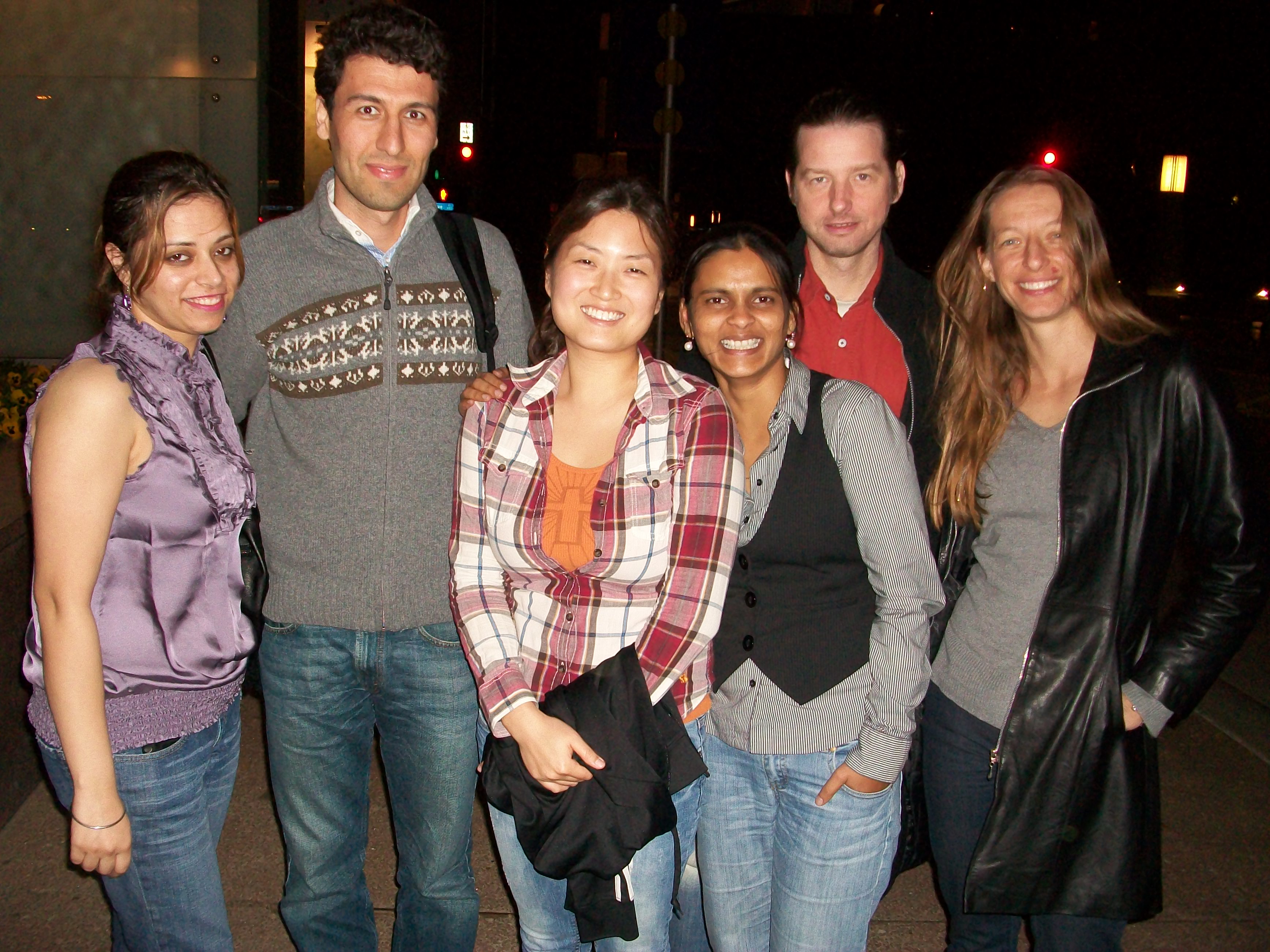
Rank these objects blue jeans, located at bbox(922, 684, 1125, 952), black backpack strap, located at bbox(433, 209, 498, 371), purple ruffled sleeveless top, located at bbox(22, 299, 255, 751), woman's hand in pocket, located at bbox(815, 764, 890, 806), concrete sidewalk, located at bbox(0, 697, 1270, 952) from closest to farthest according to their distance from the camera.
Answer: purple ruffled sleeveless top, located at bbox(22, 299, 255, 751) → woman's hand in pocket, located at bbox(815, 764, 890, 806) → blue jeans, located at bbox(922, 684, 1125, 952) → black backpack strap, located at bbox(433, 209, 498, 371) → concrete sidewalk, located at bbox(0, 697, 1270, 952)

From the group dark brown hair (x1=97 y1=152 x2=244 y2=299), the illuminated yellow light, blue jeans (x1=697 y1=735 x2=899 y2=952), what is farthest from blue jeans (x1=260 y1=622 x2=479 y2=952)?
the illuminated yellow light

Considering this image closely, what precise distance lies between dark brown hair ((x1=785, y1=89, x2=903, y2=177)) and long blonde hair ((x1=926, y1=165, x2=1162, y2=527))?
40 centimetres

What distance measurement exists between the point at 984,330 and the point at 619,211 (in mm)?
1103

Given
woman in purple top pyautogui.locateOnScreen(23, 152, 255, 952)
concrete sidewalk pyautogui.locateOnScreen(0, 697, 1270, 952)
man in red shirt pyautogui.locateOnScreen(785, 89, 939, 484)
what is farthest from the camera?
concrete sidewalk pyautogui.locateOnScreen(0, 697, 1270, 952)

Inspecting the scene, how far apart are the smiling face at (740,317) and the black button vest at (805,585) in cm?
18

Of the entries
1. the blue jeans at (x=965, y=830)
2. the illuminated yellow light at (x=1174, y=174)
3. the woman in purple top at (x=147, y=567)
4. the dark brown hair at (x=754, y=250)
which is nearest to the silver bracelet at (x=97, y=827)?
the woman in purple top at (x=147, y=567)

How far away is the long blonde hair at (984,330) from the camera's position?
2383 mm

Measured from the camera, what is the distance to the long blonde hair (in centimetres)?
238

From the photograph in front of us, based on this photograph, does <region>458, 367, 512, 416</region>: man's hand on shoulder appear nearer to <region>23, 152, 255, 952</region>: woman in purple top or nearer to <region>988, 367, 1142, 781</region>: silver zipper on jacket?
<region>23, 152, 255, 952</region>: woman in purple top

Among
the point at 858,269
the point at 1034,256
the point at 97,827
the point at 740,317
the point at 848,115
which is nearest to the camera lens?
the point at 97,827

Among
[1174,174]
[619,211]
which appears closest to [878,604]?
[619,211]

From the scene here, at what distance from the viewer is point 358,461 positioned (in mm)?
2438

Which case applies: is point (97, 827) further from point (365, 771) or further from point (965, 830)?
point (965, 830)

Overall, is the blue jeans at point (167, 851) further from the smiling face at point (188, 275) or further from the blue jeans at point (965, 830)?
the blue jeans at point (965, 830)
